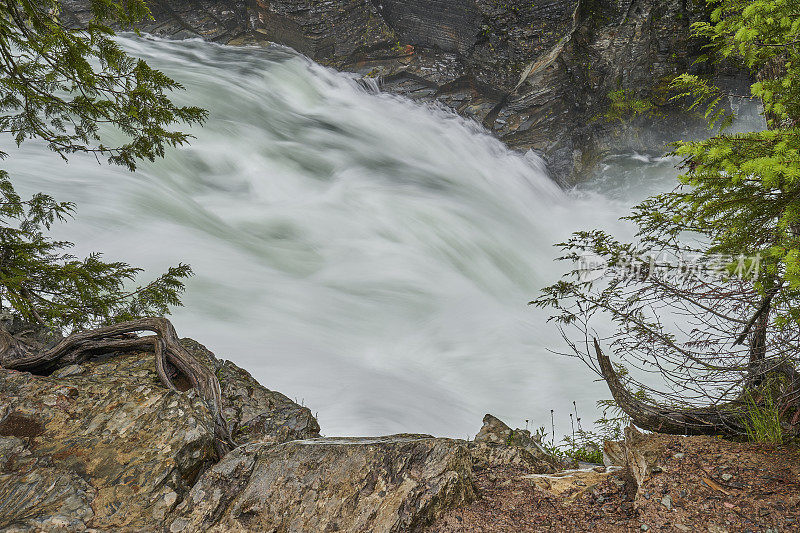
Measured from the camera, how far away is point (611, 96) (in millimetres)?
14391

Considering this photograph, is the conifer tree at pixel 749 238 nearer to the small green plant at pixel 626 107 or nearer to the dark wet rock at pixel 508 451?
the dark wet rock at pixel 508 451

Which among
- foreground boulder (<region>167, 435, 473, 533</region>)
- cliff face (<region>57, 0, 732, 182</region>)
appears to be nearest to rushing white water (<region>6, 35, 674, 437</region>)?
cliff face (<region>57, 0, 732, 182</region>)

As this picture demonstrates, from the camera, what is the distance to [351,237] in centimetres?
1113

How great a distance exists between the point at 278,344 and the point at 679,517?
239 inches

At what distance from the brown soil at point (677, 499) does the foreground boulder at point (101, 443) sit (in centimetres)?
171

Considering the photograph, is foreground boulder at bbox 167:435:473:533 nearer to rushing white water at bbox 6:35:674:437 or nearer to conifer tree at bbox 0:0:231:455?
conifer tree at bbox 0:0:231:455

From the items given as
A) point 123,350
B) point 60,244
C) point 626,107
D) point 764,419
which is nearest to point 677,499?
point 764,419

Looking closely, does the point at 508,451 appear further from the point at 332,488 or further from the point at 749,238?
the point at 749,238

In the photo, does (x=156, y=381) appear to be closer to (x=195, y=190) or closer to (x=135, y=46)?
(x=195, y=190)

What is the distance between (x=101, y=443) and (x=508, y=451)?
298cm

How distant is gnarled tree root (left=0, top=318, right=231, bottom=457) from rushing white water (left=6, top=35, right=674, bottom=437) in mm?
2494

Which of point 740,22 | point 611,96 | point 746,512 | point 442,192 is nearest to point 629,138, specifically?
point 611,96

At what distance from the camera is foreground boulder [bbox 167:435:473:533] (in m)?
2.70

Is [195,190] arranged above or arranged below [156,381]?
above
